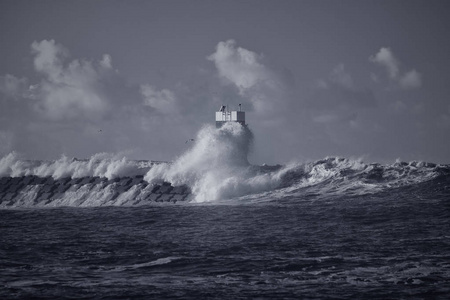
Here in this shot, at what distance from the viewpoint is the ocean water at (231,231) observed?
19219 millimetres

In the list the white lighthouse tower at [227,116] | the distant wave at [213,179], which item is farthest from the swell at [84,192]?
the white lighthouse tower at [227,116]

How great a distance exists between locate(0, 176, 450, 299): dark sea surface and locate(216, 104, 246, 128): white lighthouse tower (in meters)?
18.6

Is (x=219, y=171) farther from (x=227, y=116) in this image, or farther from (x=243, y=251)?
(x=243, y=251)

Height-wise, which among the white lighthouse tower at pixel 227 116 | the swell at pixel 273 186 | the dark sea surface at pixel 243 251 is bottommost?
the dark sea surface at pixel 243 251

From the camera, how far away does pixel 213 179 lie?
52.3m

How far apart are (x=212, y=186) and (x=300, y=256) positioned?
2741 centimetres

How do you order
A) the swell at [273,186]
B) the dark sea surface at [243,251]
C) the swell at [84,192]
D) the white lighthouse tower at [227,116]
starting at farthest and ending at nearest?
the white lighthouse tower at [227,116]
the swell at [84,192]
the swell at [273,186]
the dark sea surface at [243,251]

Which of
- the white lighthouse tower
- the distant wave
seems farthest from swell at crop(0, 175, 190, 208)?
the white lighthouse tower

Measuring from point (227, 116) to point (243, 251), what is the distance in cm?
3599

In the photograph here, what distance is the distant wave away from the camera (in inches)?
1838

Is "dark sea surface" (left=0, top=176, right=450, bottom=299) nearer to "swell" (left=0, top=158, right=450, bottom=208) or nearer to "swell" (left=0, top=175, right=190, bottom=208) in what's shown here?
"swell" (left=0, top=158, right=450, bottom=208)

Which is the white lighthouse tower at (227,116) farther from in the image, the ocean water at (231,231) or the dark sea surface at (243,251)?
the dark sea surface at (243,251)

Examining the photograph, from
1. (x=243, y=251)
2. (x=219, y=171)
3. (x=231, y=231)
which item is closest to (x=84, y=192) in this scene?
(x=219, y=171)

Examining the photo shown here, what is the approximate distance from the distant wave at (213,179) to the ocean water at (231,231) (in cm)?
14
